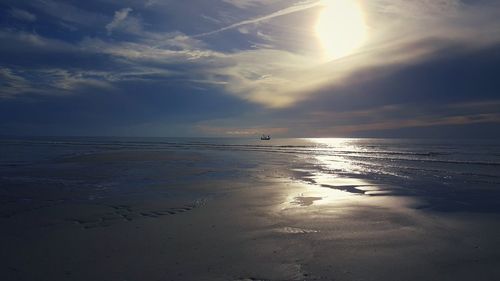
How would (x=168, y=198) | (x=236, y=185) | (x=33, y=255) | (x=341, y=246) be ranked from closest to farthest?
(x=33, y=255)
(x=341, y=246)
(x=168, y=198)
(x=236, y=185)

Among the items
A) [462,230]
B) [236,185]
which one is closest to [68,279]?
[462,230]

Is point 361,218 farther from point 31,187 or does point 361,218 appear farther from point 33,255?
point 31,187

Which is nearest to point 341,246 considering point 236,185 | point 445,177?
point 236,185

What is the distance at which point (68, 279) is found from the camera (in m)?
6.54

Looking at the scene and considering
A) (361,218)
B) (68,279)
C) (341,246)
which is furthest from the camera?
(361,218)

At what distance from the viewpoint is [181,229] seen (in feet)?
33.4

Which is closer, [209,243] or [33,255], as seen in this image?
[33,255]

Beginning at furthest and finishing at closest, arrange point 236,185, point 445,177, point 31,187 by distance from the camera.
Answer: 1. point 445,177
2. point 236,185
3. point 31,187

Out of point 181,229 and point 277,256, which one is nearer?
point 277,256

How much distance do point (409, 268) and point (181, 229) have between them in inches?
229

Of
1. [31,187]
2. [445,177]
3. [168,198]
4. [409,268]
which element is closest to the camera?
[409,268]

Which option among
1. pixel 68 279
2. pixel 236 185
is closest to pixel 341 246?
pixel 68 279

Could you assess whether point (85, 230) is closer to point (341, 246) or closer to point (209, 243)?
point (209, 243)

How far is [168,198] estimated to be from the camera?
51.1 feet
